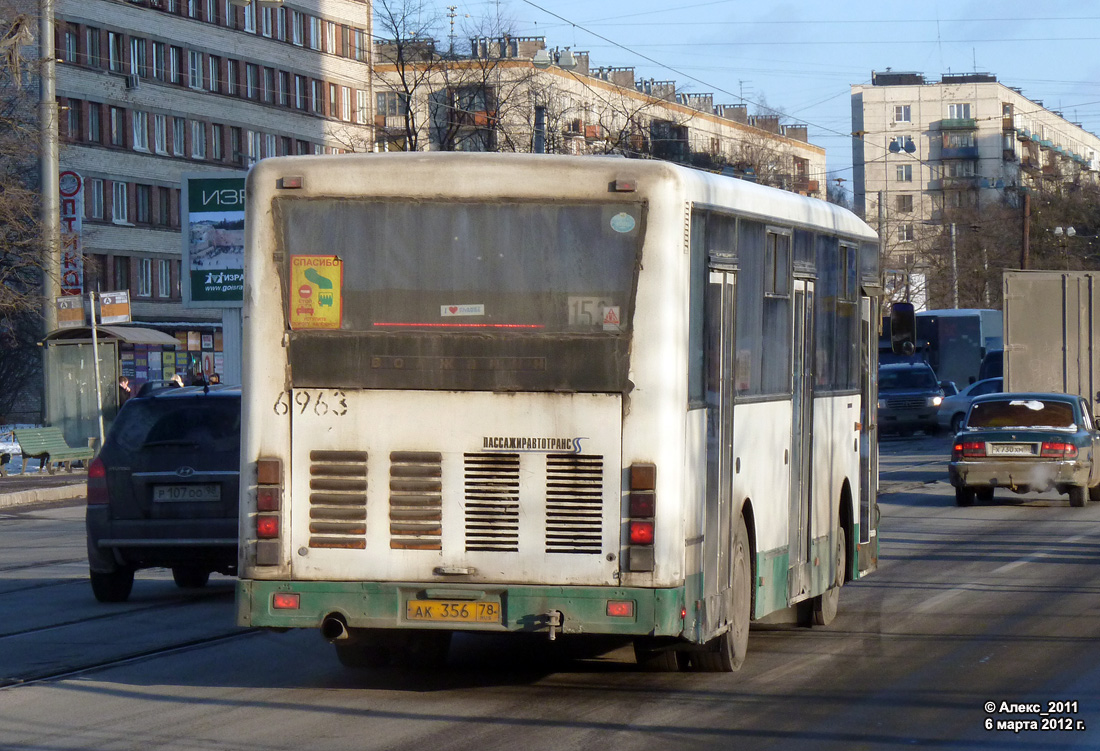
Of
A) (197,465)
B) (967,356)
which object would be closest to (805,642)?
(197,465)

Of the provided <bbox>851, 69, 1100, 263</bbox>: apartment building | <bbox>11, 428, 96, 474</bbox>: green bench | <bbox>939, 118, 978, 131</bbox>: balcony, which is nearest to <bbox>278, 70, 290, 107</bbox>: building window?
<bbox>11, 428, 96, 474</bbox>: green bench

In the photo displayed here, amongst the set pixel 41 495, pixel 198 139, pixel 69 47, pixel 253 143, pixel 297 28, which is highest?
pixel 297 28

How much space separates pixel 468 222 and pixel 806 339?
2.99 meters

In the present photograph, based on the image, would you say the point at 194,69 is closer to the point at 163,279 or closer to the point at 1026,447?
the point at 163,279

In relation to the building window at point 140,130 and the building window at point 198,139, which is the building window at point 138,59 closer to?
the building window at point 140,130

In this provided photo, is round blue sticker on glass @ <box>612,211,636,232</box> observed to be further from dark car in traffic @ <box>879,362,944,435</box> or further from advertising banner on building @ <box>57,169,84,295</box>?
dark car in traffic @ <box>879,362,944,435</box>

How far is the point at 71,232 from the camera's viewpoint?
35844mm

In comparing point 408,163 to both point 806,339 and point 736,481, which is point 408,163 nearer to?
point 736,481

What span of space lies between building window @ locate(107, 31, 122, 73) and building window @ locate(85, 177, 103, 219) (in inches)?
177

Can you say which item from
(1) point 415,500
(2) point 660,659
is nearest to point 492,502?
(1) point 415,500

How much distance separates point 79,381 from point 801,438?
24457mm

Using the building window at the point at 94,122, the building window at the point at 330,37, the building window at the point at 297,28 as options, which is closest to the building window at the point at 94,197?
the building window at the point at 94,122

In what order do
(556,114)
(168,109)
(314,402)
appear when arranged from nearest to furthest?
(314,402) < (556,114) < (168,109)

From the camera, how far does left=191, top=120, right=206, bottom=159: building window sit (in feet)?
242
